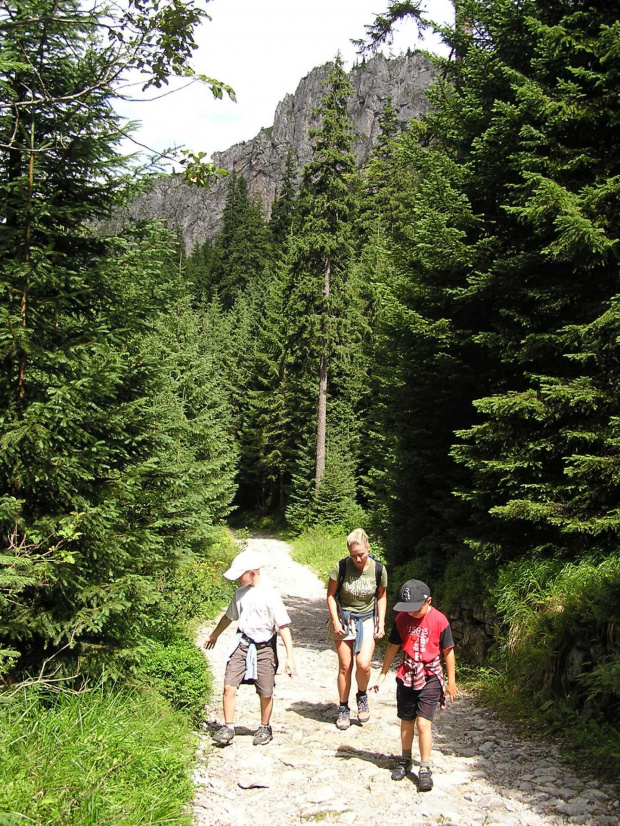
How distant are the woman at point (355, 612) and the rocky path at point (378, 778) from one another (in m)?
0.52

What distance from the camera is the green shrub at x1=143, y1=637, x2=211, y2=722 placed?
5.94 meters

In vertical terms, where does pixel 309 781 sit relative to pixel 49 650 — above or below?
below

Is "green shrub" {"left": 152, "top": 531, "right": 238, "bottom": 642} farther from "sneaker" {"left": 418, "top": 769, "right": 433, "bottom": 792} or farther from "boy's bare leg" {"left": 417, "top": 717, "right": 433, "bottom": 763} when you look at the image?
"sneaker" {"left": 418, "top": 769, "right": 433, "bottom": 792}

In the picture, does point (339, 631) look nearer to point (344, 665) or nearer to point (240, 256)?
point (344, 665)

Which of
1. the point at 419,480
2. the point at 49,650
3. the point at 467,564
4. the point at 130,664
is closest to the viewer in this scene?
the point at 49,650

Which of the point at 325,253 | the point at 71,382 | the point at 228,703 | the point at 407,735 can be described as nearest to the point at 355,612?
the point at 407,735

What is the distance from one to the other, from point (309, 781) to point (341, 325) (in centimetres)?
2420

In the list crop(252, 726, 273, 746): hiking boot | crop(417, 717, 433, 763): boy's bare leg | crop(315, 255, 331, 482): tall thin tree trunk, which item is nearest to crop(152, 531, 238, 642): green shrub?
crop(252, 726, 273, 746): hiking boot

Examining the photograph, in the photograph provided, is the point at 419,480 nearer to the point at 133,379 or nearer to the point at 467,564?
the point at 467,564

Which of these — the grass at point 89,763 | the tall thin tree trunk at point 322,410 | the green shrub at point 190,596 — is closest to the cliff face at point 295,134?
the tall thin tree trunk at point 322,410

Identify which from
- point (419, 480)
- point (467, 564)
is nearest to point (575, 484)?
point (467, 564)

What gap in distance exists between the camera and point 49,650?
17.5 ft

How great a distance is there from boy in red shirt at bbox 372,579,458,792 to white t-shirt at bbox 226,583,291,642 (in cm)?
118

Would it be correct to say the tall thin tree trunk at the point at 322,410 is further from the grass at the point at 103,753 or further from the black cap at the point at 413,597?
the black cap at the point at 413,597
